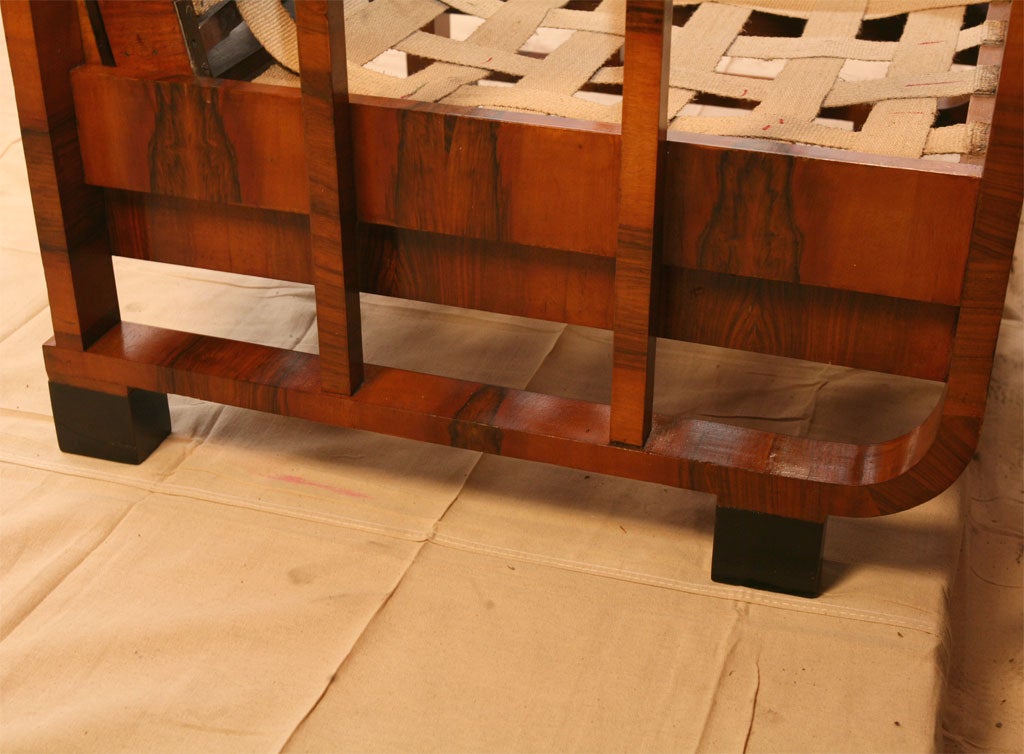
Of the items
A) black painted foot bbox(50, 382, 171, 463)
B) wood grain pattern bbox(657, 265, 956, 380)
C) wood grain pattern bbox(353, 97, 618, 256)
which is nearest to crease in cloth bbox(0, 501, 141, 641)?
black painted foot bbox(50, 382, 171, 463)

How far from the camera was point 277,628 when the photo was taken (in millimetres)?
1072

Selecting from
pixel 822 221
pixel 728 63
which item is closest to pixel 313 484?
pixel 822 221

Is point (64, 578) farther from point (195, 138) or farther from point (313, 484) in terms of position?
point (195, 138)

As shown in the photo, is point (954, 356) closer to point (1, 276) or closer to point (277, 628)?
point (277, 628)

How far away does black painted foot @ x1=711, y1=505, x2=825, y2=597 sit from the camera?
1092 millimetres

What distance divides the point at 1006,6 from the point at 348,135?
0.90 metres

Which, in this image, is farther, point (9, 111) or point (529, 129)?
point (9, 111)

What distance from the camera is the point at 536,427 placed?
43.9 inches

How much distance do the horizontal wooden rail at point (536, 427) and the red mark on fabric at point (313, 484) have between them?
10 centimetres

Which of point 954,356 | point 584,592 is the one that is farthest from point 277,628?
point 954,356

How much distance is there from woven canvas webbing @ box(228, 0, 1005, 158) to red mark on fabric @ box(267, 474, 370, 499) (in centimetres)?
40

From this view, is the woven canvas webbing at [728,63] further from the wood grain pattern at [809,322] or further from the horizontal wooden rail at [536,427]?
the horizontal wooden rail at [536,427]

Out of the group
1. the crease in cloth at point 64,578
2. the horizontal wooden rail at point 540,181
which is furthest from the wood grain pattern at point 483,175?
the crease in cloth at point 64,578

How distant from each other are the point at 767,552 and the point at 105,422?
0.68 m
